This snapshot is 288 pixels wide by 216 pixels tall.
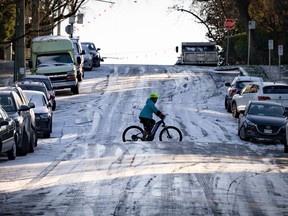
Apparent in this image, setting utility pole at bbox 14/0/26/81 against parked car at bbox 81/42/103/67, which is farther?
parked car at bbox 81/42/103/67

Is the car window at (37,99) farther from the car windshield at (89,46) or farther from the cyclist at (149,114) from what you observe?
the car windshield at (89,46)

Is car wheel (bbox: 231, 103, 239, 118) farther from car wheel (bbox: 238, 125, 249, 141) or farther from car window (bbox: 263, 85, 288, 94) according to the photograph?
car wheel (bbox: 238, 125, 249, 141)

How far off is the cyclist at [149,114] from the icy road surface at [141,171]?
3.44 ft

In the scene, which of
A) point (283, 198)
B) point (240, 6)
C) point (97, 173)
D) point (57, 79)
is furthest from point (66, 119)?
point (240, 6)

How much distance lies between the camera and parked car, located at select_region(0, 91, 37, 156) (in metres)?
23.5

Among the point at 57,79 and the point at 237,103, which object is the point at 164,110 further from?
the point at 57,79

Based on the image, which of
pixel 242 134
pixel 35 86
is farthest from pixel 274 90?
pixel 35 86

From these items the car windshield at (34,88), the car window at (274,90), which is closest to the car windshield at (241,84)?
the car window at (274,90)

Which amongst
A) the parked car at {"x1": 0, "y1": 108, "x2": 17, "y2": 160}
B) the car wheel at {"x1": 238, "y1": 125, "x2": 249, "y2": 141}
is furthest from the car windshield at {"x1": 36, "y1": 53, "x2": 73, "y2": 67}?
the parked car at {"x1": 0, "y1": 108, "x2": 17, "y2": 160}

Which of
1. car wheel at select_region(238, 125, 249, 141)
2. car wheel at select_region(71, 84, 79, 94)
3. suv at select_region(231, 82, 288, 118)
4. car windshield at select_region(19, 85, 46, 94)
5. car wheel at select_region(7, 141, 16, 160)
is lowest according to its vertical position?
car wheel at select_region(238, 125, 249, 141)

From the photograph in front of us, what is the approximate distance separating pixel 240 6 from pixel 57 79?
23838mm

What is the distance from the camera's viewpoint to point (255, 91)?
38031mm

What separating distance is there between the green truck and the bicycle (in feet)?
52.7

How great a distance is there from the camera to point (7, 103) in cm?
2427
